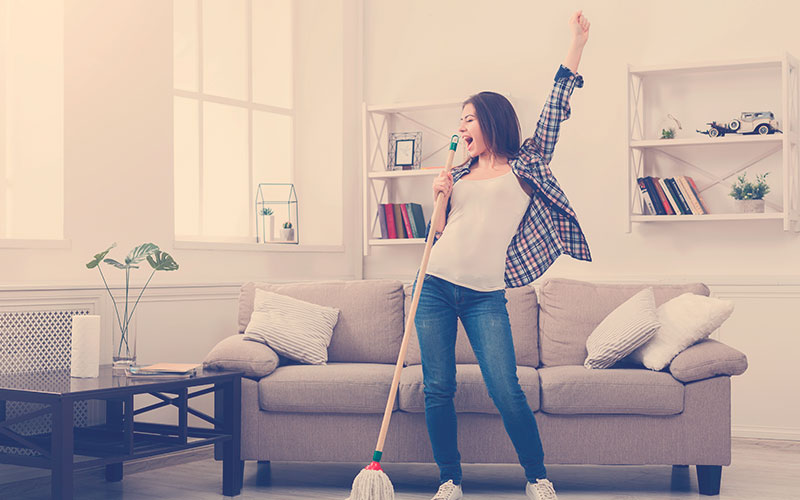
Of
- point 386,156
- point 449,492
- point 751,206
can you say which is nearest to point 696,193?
point 751,206

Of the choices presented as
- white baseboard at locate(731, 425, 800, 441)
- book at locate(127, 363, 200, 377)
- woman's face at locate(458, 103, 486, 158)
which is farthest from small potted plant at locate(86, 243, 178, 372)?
white baseboard at locate(731, 425, 800, 441)

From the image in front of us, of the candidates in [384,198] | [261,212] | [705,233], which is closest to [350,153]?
[384,198]

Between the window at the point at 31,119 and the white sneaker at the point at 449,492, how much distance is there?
6.62ft

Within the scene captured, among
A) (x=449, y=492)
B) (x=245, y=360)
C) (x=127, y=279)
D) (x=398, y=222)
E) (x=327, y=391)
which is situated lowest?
(x=449, y=492)

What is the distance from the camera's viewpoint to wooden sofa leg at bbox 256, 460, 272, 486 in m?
3.62

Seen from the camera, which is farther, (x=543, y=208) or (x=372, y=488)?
(x=543, y=208)

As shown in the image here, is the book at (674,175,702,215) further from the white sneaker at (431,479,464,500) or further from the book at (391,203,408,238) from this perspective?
the white sneaker at (431,479,464,500)

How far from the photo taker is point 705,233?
4766 mm

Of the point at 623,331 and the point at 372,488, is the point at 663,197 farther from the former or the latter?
the point at 372,488

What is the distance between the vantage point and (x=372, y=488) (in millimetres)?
2689

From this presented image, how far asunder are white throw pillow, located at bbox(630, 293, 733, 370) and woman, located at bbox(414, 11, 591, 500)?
666 mm

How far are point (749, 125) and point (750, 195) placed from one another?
0.34 metres

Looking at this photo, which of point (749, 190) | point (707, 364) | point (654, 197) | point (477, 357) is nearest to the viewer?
point (477, 357)

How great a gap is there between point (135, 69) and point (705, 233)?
2907mm
